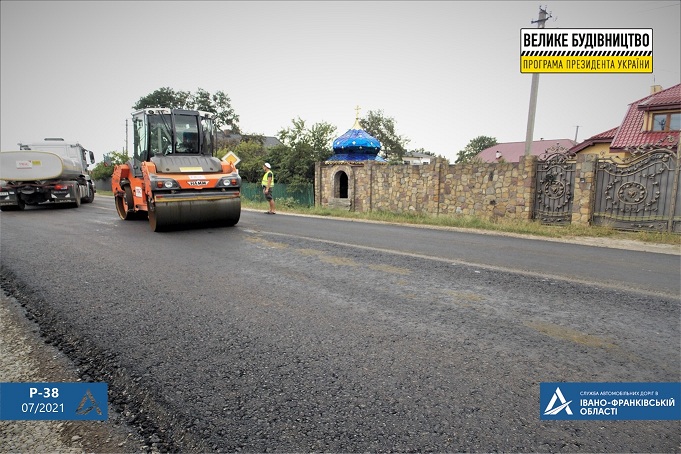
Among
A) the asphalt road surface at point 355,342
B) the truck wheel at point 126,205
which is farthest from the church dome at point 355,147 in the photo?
the asphalt road surface at point 355,342

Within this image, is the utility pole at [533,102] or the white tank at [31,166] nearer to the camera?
the white tank at [31,166]

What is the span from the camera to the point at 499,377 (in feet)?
8.16

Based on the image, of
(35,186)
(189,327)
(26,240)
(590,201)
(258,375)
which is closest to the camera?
(258,375)

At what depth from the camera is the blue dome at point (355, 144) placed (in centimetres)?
2272

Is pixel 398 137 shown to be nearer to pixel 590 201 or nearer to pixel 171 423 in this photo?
pixel 590 201

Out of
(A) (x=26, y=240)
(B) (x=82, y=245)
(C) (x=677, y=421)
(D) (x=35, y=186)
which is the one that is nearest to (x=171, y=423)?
(C) (x=677, y=421)

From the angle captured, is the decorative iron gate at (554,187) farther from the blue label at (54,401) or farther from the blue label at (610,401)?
the blue label at (54,401)

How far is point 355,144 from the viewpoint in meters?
22.7

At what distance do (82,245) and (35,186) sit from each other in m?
10.9

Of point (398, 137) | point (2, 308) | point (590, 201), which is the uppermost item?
point (398, 137)

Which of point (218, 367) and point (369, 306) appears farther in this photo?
point (369, 306)

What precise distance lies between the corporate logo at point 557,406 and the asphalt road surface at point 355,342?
3.0 inches

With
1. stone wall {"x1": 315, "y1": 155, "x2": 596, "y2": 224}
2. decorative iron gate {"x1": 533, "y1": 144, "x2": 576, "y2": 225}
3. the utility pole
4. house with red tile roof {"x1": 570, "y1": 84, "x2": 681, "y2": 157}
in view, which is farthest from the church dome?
house with red tile roof {"x1": 570, "y1": 84, "x2": 681, "y2": 157}

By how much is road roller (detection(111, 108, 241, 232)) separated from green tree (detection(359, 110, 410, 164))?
47236 mm
